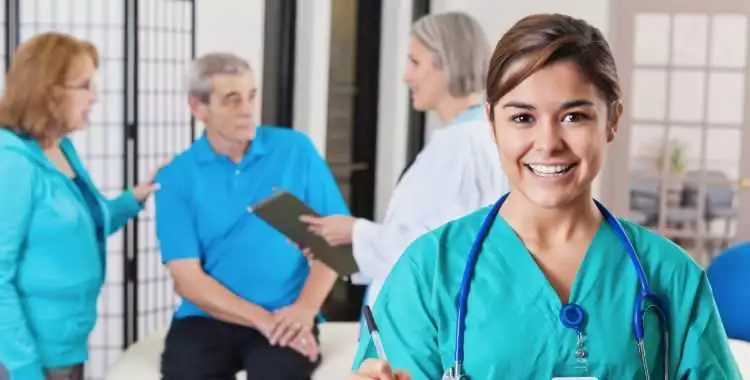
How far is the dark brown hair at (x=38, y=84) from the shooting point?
2023 mm

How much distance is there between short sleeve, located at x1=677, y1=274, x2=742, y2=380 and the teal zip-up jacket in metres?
1.36

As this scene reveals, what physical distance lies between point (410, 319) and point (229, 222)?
1.34 m

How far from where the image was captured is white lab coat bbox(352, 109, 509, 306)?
82.6 inches

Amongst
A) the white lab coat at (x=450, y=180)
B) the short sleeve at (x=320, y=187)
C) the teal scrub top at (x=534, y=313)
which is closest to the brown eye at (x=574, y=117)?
the teal scrub top at (x=534, y=313)

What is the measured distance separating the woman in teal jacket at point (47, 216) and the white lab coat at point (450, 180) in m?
0.64

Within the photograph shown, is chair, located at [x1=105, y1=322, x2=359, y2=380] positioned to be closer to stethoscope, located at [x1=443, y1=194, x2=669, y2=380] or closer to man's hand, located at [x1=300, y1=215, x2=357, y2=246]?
man's hand, located at [x1=300, y1=215, x2=357, y2=246]

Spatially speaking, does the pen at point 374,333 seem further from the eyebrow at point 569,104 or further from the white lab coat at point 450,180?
the white lab coat at point 450,180

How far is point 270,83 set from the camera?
2.52 metres

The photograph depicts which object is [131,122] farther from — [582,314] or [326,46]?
[582,314]

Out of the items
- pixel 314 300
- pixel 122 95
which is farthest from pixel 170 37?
pixel 314 300

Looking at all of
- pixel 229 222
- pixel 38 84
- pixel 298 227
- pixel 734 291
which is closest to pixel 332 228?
pixel 298 227

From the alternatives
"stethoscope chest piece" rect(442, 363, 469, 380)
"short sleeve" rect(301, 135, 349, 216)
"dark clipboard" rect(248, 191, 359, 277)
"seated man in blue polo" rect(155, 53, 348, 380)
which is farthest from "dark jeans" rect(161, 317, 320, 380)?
"stethoscope chest piece" rect(442, 363, 469, 380)

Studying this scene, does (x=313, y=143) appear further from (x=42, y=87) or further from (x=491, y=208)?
(x=491, y=208)

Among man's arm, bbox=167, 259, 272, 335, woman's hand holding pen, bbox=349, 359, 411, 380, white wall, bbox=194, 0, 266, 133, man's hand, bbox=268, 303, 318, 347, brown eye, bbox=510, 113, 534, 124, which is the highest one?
white wall, bbox=194, 0, 266, 133
